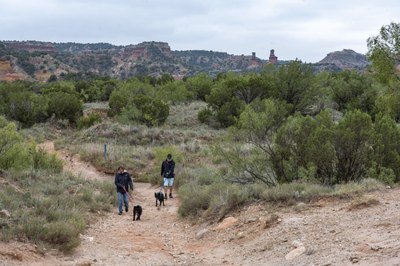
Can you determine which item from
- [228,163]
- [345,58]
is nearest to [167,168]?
[228,163]

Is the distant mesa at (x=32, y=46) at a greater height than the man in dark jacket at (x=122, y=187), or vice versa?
the distant mesa at (x=32, y=46)

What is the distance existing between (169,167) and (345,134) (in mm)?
6264

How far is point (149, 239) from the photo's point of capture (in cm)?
1026

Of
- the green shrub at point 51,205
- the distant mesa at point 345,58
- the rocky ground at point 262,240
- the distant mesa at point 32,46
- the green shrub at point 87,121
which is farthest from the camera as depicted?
the distant mesa at point 32,46

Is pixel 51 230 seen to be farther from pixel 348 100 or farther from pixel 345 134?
pixel 348 100

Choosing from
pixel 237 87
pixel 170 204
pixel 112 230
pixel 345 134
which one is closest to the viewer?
pixel 112 230

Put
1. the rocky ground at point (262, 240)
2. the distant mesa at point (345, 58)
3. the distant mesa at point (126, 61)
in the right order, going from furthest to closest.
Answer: the distant mesa at point (345, 58) → the distant mesa at point (126, 61) → the rocky ground at point (262, 240)

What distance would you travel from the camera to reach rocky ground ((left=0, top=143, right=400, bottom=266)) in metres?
7.02

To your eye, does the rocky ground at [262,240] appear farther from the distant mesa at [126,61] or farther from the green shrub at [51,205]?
the distant mesa at [126,61]

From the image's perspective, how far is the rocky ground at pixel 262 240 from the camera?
23.0 ft

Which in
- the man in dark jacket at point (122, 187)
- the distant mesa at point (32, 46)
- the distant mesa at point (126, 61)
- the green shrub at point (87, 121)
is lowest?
the green shrub at point (87, 121)

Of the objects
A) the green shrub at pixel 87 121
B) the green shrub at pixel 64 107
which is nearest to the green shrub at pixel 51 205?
the green shrub at pixel 87 121

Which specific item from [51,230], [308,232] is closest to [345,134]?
[308,232]

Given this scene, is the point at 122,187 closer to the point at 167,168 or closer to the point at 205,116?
the point at 167,168
